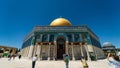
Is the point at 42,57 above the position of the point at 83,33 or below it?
below

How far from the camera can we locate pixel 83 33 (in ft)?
91.8

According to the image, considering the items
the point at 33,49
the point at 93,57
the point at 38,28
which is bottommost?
the point at 93,57

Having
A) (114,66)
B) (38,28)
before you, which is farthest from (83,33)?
(114,66)

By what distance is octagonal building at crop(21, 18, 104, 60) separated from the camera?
25.5m

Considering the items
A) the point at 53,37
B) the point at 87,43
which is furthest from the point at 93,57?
the point at 53,37

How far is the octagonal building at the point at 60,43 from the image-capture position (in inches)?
1005

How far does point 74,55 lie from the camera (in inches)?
1003

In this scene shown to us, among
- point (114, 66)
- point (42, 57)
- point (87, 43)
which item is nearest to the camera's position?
point (114, 66)

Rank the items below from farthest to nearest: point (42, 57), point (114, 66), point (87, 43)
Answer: point (87, 43)
point (42, 57)
point (114, 66)

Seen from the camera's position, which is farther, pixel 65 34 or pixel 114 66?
pixel 65 34

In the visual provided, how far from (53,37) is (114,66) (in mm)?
23205

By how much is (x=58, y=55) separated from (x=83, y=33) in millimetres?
6781

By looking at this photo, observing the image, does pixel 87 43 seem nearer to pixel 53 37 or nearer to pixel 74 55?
pixel 74 55

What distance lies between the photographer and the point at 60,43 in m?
27.6
